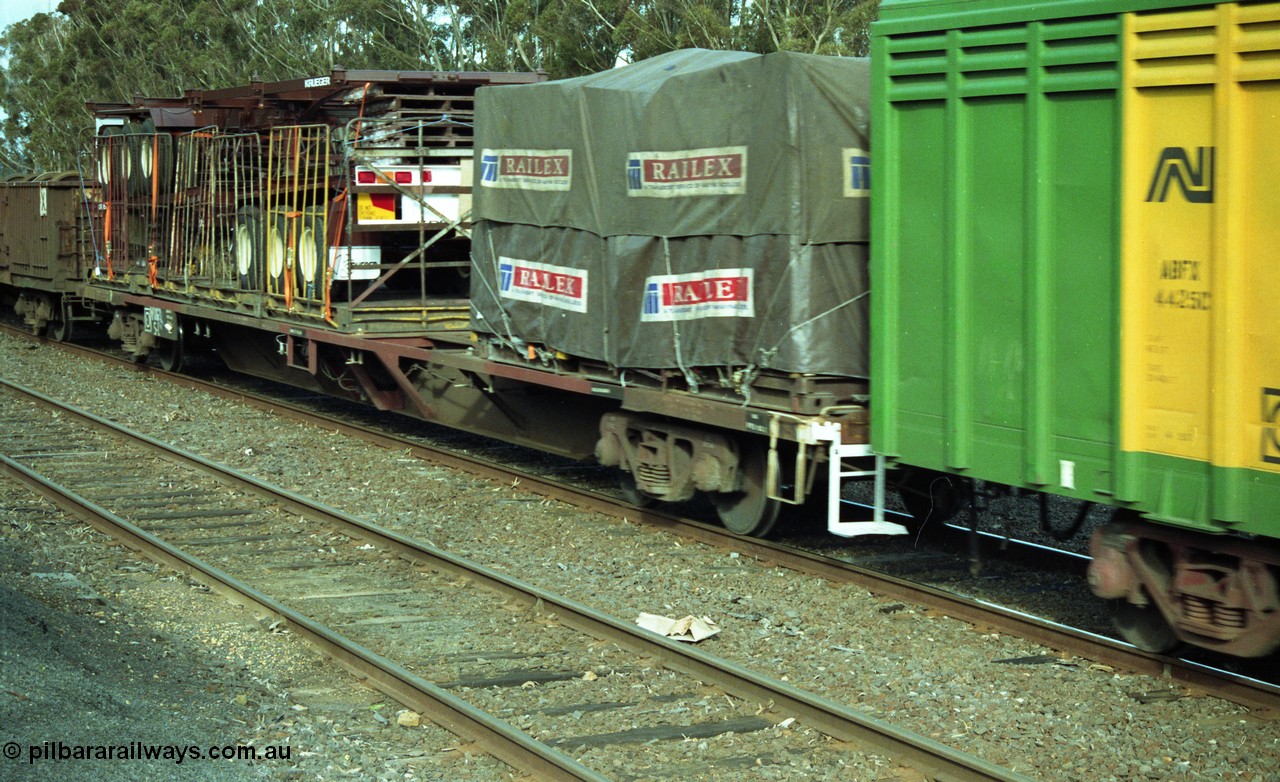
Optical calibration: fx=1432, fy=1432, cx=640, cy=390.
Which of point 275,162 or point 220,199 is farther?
point 220,199

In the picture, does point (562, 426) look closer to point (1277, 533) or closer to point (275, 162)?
point (275, 162)

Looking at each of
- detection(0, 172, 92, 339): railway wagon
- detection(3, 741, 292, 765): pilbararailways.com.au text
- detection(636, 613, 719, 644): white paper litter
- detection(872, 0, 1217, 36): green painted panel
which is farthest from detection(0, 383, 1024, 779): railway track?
detection(0, 172, 92, 339): railway wagon

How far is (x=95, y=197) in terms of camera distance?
2209cm

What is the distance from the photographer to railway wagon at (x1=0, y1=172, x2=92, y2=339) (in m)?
23.0

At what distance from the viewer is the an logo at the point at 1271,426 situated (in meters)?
6.21

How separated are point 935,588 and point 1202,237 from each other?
293 centimetres

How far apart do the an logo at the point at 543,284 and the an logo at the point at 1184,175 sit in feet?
16.2

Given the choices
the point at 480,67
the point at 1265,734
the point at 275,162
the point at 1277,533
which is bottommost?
the point at 1265,734

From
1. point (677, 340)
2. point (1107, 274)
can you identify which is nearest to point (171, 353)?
point (677, 340)

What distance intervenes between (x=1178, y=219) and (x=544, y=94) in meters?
5.72

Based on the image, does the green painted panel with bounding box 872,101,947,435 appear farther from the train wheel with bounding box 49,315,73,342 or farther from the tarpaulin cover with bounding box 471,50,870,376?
the train wheel with bounding box 49,315,73,342

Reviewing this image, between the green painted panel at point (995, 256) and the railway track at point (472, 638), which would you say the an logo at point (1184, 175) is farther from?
the railway track at point (472, 638)

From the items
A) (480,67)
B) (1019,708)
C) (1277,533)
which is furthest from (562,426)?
(480,67)

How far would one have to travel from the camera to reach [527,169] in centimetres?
1146
